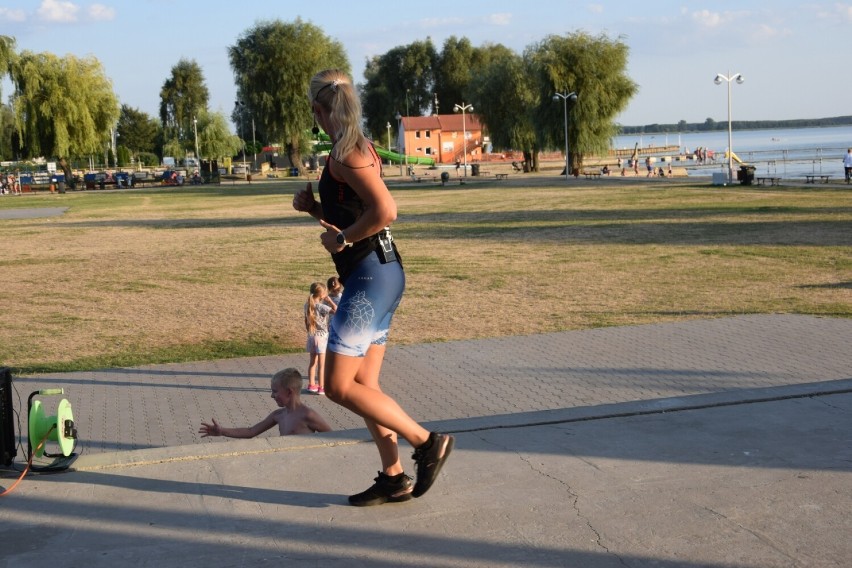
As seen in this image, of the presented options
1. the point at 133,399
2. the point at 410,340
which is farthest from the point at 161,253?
the point at 133,399

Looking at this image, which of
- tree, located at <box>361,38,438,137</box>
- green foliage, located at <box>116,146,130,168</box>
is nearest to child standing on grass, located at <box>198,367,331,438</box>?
tree, located at <box>361,38,438,137</box>

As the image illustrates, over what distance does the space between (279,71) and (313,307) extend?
71.4m

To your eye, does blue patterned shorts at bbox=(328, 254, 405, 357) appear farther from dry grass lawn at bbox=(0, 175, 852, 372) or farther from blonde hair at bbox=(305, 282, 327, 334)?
dry grass lawn at bbox=(0, 175, 852, 372)

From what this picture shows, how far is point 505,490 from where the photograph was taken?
178 inches

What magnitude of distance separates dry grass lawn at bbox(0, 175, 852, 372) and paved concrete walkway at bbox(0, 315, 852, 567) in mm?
3910

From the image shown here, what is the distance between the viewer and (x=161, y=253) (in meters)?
22.5

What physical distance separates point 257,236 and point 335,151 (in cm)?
2278

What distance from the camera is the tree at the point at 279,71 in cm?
7681

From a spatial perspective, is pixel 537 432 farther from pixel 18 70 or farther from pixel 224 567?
pixel 18 70

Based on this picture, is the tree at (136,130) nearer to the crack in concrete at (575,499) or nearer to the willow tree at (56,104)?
the willow tree at (56,104)

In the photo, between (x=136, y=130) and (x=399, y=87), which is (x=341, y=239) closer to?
(x=399, y=87)

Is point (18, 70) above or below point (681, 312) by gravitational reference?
above

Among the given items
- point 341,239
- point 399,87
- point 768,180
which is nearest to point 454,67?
point 399,87

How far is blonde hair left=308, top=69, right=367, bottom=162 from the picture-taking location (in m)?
4.17
